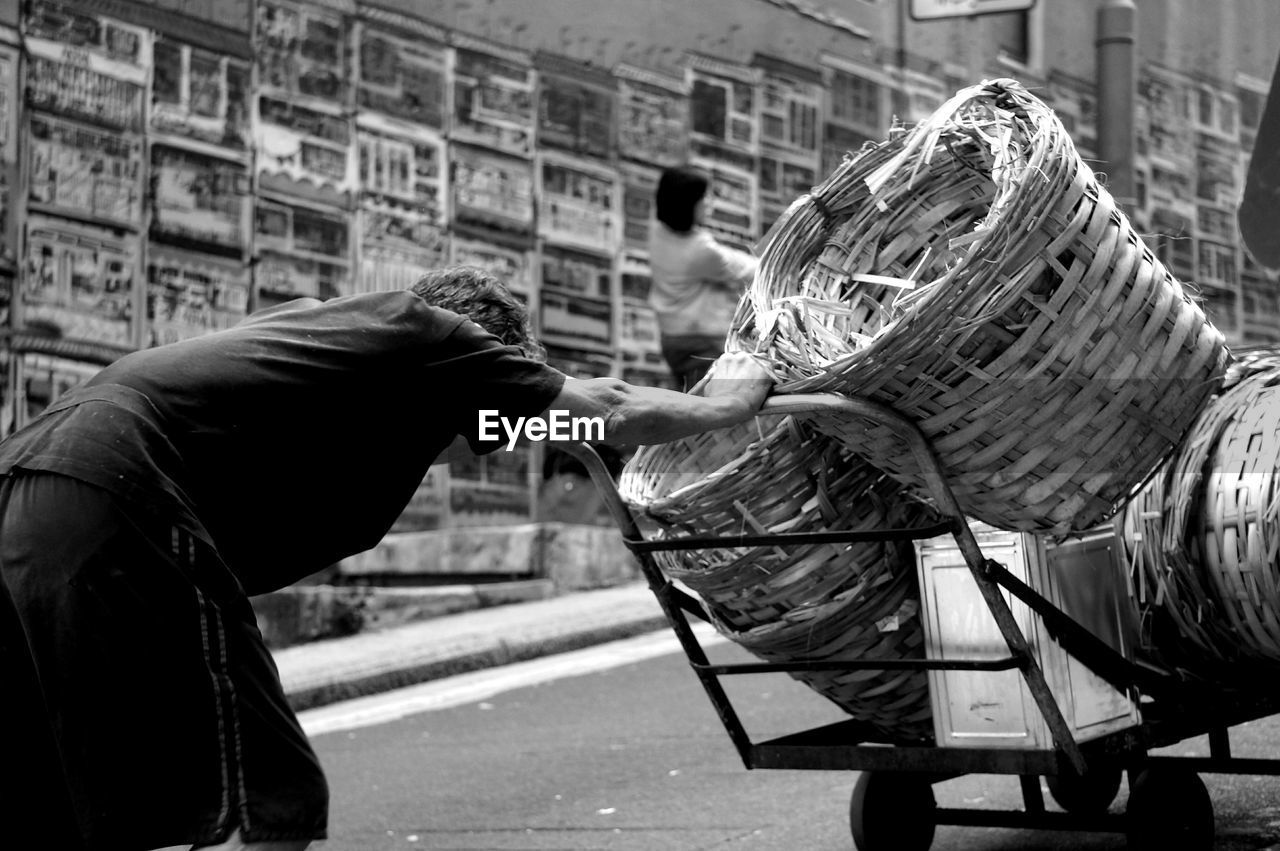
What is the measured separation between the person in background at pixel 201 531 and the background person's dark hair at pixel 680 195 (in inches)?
202

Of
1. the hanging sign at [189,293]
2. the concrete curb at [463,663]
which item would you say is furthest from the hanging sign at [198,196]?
the concrete curb at [463,663]

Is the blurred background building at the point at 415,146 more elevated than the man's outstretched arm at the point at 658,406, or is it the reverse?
the blurred background building at the point at 415,146

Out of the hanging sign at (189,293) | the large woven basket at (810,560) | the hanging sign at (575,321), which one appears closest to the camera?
the large woven basket at (810,560)

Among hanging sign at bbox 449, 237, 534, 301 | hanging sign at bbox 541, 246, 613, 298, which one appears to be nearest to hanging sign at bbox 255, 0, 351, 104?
hanging sign at bbox 449, 237, 534, 301

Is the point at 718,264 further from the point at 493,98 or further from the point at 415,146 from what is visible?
the point at 493,98

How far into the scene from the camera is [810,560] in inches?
141

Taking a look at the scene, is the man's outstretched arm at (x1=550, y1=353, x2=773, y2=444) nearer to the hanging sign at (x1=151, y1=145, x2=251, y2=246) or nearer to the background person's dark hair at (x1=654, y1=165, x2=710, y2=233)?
the background person's dark hair at (x1=654, y1=165, x2=710, y2=233)

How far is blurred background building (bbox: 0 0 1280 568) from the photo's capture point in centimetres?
785

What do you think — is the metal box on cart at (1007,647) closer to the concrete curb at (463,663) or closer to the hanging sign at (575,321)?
the concrete curb at (463,663)

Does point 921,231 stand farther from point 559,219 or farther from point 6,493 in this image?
point 559,219

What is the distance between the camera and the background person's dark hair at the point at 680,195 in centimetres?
802

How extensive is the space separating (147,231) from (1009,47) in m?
8.24

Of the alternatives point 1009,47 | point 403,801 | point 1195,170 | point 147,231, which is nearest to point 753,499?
point 403,801

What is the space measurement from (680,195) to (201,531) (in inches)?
218
